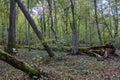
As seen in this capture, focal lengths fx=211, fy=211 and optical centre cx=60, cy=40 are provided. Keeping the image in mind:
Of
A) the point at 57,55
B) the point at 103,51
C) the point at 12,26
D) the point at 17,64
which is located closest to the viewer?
the point at 17,64

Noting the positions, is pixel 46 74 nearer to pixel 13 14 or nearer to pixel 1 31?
pixel 13 14

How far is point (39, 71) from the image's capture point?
760 centimetres

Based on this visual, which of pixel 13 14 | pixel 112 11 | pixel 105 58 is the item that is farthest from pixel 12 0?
pixel 112 11

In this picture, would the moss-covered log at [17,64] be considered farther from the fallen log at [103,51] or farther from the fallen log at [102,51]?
the fallen log at [103,51]

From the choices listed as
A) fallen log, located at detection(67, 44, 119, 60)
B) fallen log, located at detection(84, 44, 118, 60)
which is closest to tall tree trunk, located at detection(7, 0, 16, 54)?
fallen log, located at detection(67, 44, 119, 60)

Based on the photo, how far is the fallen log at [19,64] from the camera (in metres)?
6.93

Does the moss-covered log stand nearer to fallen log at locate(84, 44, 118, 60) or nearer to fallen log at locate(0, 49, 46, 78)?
fallen log at locate(0, 49, 46, 78)

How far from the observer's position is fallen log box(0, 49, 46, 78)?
6.93 m

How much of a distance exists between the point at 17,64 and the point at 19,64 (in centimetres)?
7

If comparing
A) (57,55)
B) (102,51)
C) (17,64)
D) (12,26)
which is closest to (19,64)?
(17,64)

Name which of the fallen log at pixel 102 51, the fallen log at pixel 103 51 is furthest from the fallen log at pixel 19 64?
the fallen log at pixel 103 51

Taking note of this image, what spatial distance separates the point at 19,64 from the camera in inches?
285

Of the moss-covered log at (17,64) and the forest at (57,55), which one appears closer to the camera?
the moss-covered log at (17,64)

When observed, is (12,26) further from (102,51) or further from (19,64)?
(19,64)
